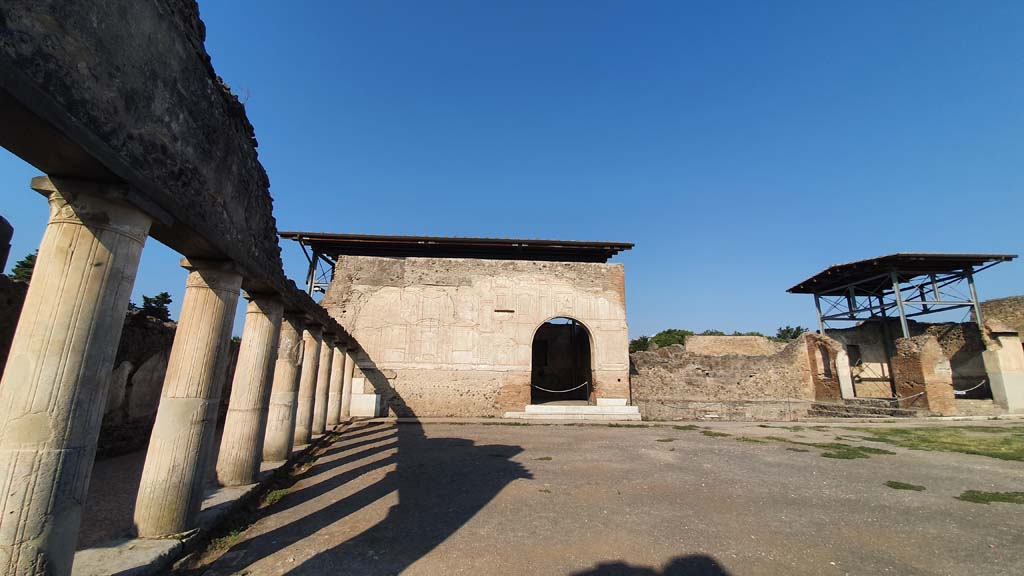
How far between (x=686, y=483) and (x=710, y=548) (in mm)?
2473

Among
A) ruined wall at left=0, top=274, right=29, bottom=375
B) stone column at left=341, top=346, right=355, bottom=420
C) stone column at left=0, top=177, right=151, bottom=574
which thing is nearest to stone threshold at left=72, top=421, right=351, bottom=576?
stone column at left=0, top=177, right=151, bottom=574

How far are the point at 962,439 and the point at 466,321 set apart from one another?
1436cm

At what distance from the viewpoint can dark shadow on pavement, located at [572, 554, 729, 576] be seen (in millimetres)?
3184

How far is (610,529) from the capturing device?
13.6ft

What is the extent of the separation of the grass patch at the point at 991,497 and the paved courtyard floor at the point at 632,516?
137 millimetres

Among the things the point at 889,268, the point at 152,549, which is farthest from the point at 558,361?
the point at 152,549

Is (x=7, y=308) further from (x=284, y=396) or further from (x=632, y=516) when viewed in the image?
(x=632, y=516)

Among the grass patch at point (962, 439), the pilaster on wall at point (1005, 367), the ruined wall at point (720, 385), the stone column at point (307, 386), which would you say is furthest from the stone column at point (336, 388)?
the pilaster on wall at point (1005, 367)

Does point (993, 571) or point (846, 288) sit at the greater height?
point (846, 288)

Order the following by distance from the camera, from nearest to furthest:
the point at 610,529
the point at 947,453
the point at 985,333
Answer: the point at 610,529
the point at 947,453
the point at 985,333

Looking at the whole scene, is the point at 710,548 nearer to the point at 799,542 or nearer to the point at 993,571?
the point at 799,542

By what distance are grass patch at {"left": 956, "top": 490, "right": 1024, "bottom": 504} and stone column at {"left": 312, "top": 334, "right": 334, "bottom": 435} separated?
1135cm

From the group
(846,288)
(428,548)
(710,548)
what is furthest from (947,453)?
(846,288)

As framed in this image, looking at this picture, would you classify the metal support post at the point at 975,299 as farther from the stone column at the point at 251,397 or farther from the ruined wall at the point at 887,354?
the stone column at the point at 251,397
